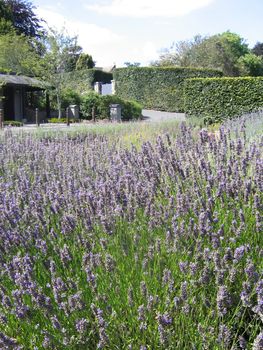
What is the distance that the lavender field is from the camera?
1.97 meters

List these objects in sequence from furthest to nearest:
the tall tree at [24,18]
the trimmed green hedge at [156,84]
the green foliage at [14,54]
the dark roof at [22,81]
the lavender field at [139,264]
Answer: the tall tree at [24,18]
the green foliage at [14,54]
the trimmed green hedge at [156,84]
the dark roof at [22,81]
the lavender field at [139,264]

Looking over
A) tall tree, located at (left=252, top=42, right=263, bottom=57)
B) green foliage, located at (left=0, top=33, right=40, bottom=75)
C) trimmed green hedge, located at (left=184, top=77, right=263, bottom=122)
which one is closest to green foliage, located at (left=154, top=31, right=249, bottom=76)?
green foliage, located at (left=0, top=33, right=40, bottom=75)

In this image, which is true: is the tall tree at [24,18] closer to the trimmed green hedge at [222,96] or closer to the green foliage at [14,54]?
the green foliage at [14,54]

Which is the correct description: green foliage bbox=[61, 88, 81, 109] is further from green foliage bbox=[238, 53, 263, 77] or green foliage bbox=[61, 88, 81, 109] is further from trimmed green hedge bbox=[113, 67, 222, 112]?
green foliage bbox=[238, 53, 263, 77]

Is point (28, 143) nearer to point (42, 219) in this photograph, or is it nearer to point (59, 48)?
point (42, 219)

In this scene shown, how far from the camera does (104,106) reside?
86.7ft

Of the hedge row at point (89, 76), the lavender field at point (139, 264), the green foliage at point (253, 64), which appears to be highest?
the green foliage at point (253, 64)

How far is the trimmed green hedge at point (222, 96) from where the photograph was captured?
70.0 ft

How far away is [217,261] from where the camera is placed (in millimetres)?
1992

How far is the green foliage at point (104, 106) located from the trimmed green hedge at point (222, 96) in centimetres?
442

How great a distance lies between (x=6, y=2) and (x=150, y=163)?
45.1 meters

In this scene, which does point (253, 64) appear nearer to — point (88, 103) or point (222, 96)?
point (88, 103)

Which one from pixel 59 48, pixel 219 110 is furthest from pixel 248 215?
pixel 59 48

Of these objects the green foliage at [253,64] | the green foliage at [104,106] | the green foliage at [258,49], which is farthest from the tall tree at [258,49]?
the green foliage at [104,106]
